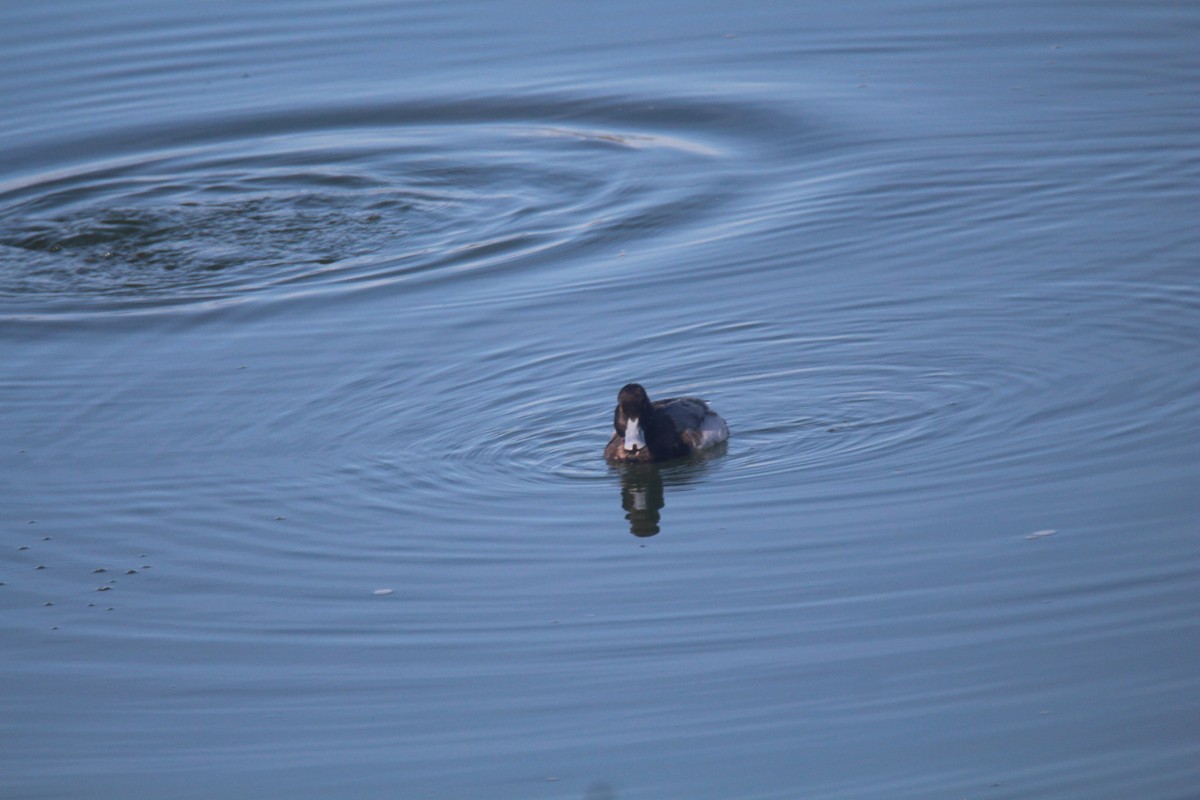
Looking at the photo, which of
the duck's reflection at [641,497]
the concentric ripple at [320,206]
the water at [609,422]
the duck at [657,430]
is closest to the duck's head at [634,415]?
the duck at [657,430]

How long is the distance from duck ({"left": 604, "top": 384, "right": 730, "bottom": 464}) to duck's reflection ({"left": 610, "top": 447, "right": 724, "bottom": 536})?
0.29 ft

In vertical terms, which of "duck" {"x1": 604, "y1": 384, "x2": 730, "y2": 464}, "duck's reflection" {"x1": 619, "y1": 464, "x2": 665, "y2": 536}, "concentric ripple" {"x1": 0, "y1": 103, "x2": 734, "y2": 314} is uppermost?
"concentric ripple" {"x1": 0, "y1": 103, "x2": 734, "y2": 314}

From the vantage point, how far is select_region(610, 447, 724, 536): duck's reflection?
1147 centimetres

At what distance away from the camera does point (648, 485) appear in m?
12.1

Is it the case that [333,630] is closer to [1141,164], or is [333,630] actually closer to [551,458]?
[551,458]

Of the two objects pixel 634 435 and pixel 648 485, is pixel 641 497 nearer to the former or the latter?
pixel 648 485

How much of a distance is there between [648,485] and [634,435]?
1.28 feet

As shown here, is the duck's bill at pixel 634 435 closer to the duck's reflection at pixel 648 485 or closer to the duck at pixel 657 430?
the duck at pixel 657 430

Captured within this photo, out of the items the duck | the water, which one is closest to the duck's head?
the duck

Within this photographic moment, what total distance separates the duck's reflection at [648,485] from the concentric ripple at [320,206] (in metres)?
5.16

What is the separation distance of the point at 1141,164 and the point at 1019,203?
5.45 ft

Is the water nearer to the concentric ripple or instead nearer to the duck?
the concentric ripple

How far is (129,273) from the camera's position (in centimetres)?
1778

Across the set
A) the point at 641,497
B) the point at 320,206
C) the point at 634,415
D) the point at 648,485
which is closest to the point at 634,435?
the point at 634,415
